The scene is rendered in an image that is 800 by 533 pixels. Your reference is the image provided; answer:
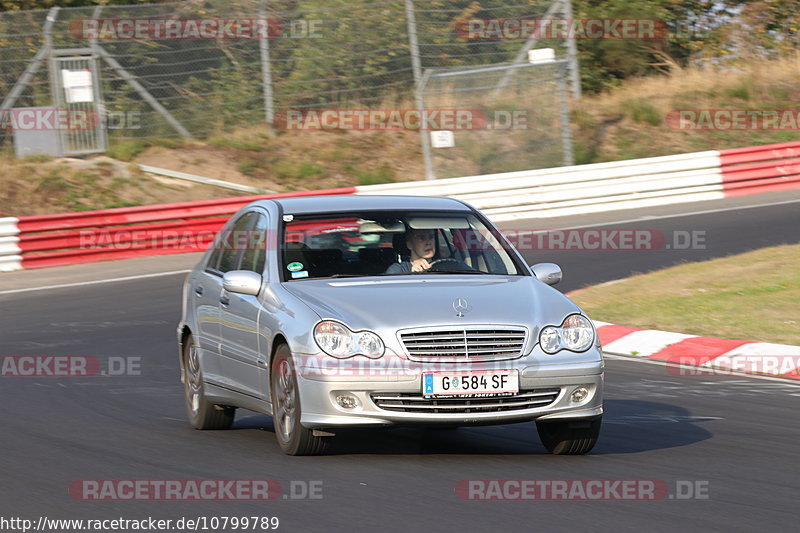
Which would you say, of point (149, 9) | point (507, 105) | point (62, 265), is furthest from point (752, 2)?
point (62, 265)

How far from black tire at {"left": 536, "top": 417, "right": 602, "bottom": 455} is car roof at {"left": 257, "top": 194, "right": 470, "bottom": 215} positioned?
1773mm

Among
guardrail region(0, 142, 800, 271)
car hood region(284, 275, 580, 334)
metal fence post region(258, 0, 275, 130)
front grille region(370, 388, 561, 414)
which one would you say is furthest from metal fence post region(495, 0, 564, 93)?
front grille region(370, 388, 561, 414)

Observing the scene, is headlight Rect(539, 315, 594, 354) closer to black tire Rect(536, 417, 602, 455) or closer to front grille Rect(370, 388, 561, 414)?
front grille Rect(370, 388, 561, 414)

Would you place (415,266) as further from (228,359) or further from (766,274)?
(766,274)

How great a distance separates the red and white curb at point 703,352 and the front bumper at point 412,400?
440 cm

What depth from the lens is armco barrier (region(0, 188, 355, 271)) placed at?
2123cm

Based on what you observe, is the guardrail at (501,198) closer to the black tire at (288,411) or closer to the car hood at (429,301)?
the car hood at (429,301)

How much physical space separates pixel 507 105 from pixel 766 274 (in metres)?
12.0

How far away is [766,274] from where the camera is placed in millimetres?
16438

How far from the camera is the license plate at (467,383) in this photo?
7188mm

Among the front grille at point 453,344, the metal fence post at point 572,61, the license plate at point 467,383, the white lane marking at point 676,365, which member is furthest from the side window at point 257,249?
the metal fence post at point 572,61

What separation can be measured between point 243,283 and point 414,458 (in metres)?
1.48

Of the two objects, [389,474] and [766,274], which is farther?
[766,274]

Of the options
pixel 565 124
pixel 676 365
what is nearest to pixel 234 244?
pixel 676 365
